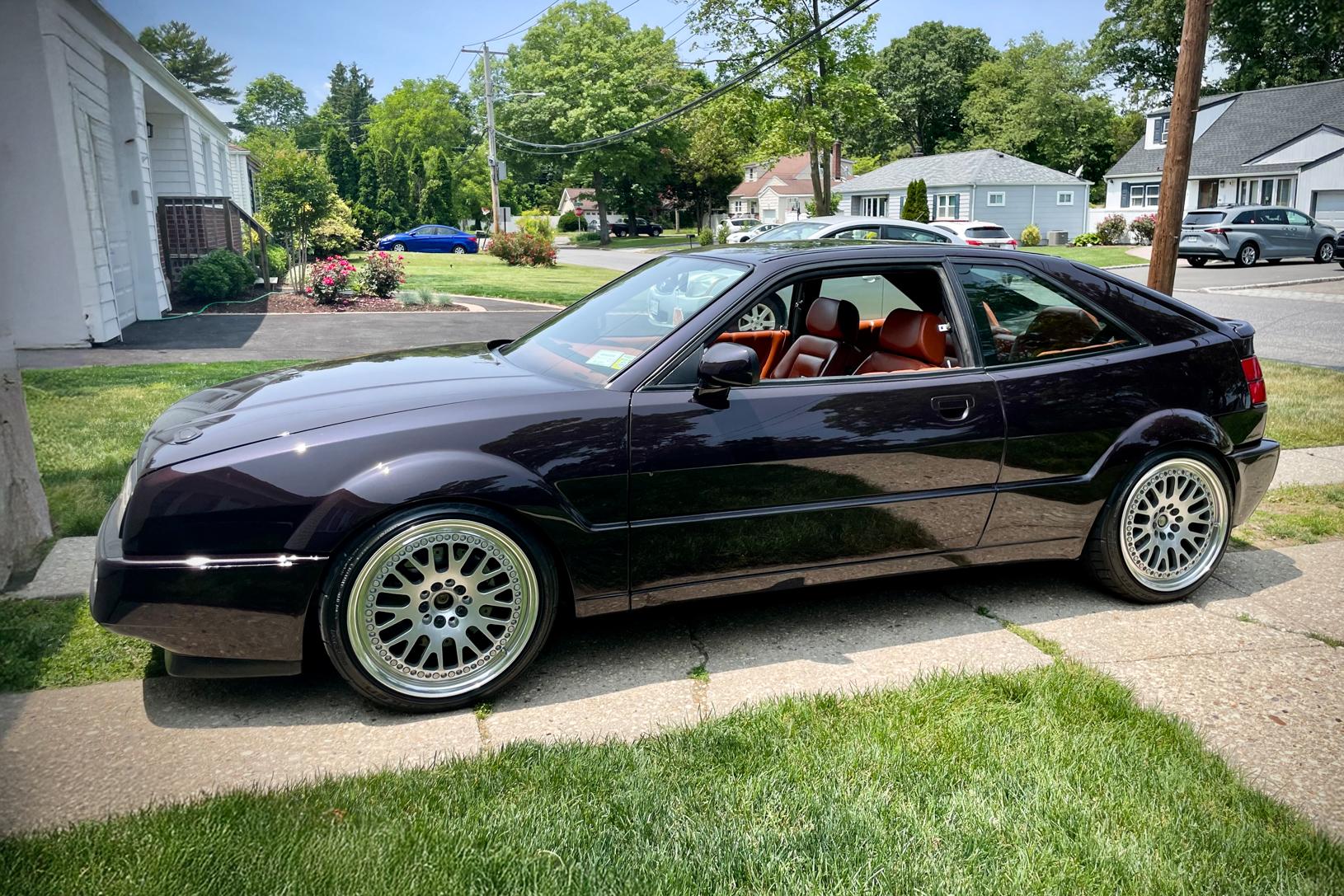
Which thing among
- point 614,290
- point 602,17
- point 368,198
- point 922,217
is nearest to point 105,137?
point 614,290

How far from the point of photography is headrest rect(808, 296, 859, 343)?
4785mm

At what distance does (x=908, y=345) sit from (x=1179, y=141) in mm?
4850

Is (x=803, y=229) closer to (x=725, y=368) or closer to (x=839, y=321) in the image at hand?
(x=839, y=321)

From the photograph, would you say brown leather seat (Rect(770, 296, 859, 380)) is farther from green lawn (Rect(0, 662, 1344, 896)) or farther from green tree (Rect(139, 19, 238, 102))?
green tree (Rect(139, 19, 238, 102))

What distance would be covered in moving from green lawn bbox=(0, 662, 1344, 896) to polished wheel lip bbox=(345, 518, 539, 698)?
0.44 metres

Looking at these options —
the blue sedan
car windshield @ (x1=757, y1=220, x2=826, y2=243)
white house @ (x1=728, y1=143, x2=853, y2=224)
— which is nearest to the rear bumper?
car windshield @ (x1=757, y1=220, x2=826, y2=243)

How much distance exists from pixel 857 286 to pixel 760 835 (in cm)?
347

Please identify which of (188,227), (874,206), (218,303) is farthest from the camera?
(874,206)

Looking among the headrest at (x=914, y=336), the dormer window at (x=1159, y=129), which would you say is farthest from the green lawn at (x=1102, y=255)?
the headrest at (x=914, y=336)

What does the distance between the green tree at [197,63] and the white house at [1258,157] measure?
69390 millimetres

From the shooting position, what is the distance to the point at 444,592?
3449 mm

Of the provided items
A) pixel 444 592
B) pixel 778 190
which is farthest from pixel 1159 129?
pixel 444 592

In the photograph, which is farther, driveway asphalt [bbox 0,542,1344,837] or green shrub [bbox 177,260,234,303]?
green shrub [bbox 177,260,234,303]

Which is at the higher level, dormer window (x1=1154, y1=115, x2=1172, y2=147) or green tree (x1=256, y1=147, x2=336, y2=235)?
dormer window (x1=1154, y1=115, x2=1172, y2=147)
